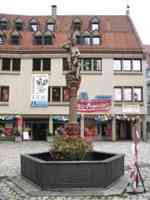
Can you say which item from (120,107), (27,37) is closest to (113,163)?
(120,107)

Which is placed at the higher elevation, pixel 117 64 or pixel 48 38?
pixel 48 38

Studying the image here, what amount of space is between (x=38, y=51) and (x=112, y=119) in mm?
10533

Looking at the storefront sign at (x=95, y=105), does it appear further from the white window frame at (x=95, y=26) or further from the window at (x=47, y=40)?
the white window frame at (x=95, y=26)

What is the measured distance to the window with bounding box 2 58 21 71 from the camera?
122 ft

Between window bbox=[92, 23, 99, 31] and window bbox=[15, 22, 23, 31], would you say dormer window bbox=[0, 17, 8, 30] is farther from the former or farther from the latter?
window bbox=[92, 23, 99, 31]

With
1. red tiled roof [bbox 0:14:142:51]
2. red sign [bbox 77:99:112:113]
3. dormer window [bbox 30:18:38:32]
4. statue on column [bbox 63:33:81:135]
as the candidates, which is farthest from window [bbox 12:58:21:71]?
statue on column [bbox 63:33:81:135]

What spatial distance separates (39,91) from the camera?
3656 cm

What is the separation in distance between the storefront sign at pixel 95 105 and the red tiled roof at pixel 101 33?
5532 millimetres

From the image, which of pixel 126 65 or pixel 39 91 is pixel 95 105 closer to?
pixel 126 65

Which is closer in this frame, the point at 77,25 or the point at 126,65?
the point at 126,65

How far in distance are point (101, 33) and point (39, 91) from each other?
9913mm

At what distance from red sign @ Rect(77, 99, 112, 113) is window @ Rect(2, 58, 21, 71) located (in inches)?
297

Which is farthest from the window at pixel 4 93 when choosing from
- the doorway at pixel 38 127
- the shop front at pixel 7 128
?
the doorway at pixel 38 127

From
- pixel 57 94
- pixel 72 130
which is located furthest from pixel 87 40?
pixel 72 130
